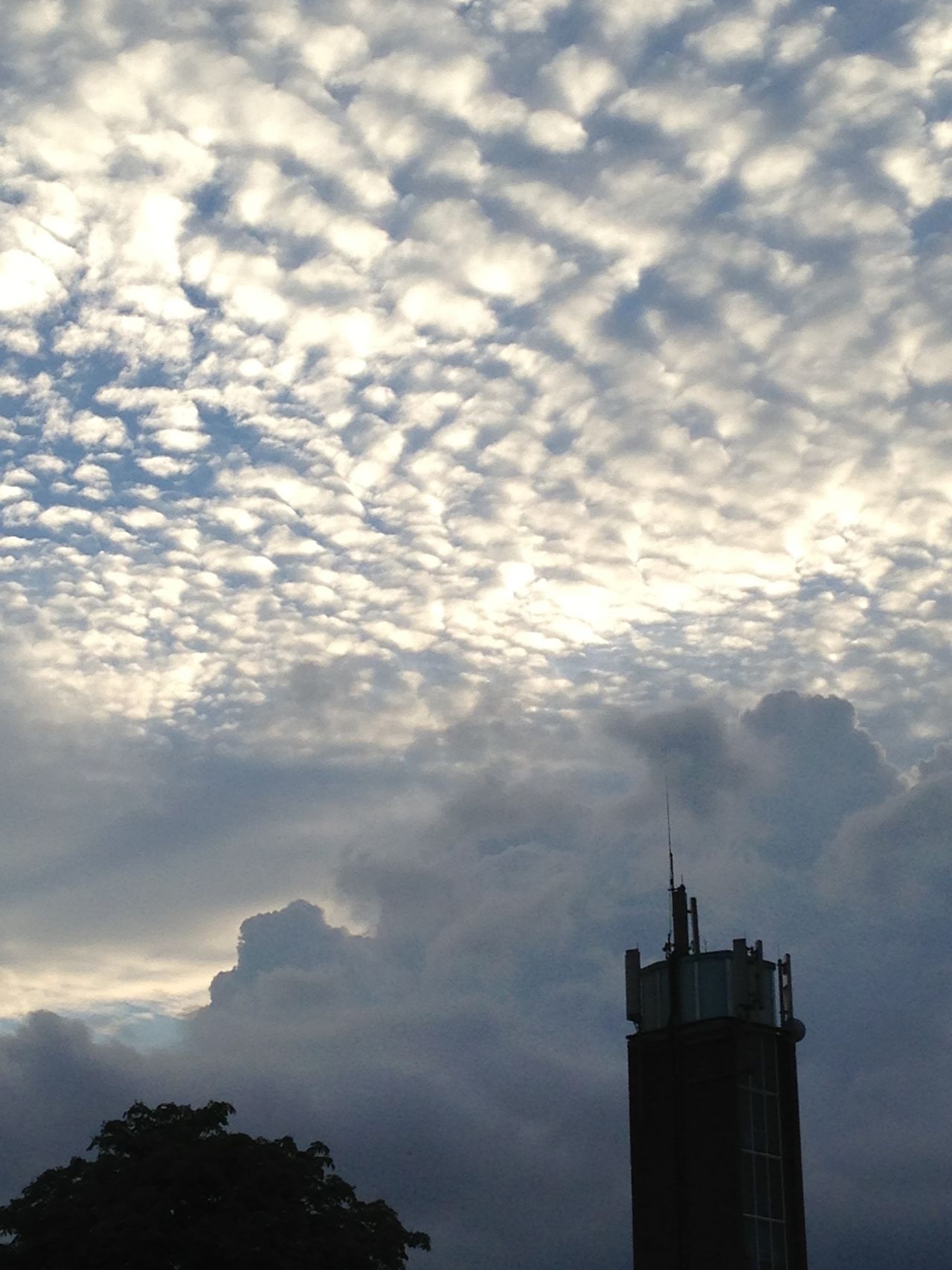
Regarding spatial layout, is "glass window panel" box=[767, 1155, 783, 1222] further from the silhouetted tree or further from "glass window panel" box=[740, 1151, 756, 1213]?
the silhouetted tree

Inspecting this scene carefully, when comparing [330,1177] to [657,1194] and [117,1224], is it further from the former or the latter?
[657,1194]

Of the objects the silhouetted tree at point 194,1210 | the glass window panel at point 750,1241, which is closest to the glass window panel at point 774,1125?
the glass window panel at point 750,1241

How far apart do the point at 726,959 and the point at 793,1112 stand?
5.83 meters

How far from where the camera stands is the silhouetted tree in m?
52.6

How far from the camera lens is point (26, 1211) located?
55344 mm

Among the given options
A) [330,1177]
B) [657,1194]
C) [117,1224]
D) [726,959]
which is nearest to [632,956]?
[726,959]

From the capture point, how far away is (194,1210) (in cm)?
5469

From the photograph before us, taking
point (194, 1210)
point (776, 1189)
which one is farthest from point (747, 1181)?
point (194, 1210)

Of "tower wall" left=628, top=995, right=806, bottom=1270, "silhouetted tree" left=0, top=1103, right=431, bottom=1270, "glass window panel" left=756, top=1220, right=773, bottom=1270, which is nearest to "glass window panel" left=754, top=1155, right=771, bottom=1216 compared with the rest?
"tower wall" left=628, top=995, right=806, bottom=1270

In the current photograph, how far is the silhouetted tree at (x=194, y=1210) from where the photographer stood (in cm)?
5259

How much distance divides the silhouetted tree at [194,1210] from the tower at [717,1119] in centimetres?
1115

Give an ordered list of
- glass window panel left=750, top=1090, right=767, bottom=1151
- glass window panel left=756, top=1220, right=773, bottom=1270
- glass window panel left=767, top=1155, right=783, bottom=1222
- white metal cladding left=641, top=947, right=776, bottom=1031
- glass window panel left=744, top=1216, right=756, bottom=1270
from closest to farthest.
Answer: glass window panel left=744, top=1216, right=756, bottom=1270
glass window panel left=756, top=1220, right=773, bottom=1270
glass window panel left=767, top=1155, right=783, bottom=1222
glass window panel left=750, top=1090, right=767, bottom=1151
white metal cladding left=641, top=947, right=776, bottom=1031

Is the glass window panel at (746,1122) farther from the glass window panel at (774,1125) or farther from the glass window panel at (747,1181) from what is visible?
the glass window panel at (774,1125)

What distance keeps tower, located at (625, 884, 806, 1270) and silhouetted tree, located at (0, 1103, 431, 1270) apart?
36.6 ft
